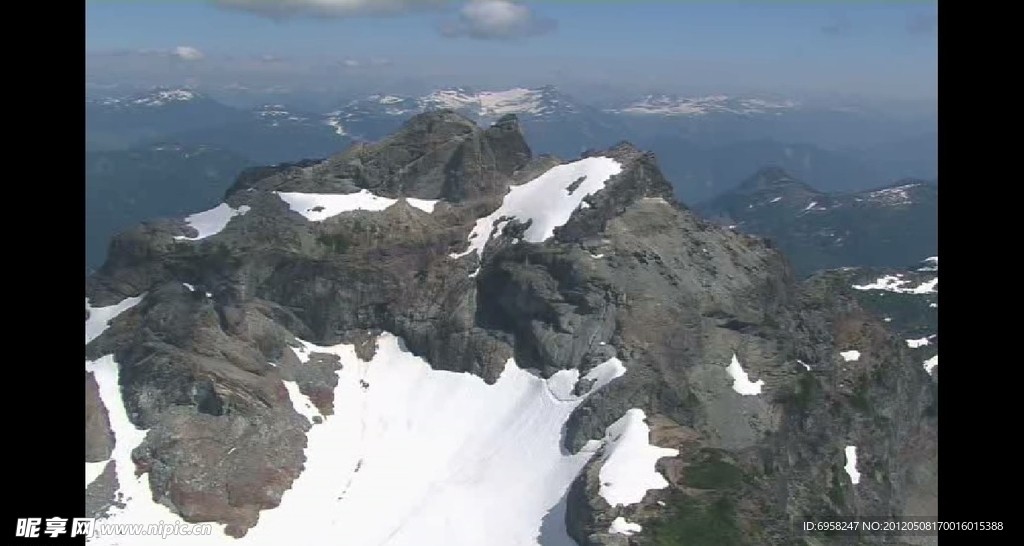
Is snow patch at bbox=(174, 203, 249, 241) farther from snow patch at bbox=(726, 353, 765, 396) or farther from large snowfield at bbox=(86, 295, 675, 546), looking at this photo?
snow patch at bbox=(726, 353, 765, 396)

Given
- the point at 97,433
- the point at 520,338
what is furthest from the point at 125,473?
the point at 520,338

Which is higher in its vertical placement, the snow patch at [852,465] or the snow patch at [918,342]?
the snow patch at [918,342]

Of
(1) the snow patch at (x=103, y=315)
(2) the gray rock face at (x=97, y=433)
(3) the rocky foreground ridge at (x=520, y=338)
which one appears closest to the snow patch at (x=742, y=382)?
(3) the rocky foreground ridge at (x=520, y=338)

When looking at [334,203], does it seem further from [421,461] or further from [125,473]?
[125,473]

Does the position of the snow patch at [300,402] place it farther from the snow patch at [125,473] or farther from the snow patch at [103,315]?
the snow patch at [103,315]

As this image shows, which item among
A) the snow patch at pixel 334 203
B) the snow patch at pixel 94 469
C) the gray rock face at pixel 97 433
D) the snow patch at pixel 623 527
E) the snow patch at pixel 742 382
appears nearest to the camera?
the snow patch at pixel 623 527

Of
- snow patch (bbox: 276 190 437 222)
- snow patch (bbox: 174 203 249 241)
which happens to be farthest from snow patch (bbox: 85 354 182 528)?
snow patch (bbox: 276 190 437 222)

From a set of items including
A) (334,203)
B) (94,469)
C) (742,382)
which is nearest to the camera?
(94,469)
